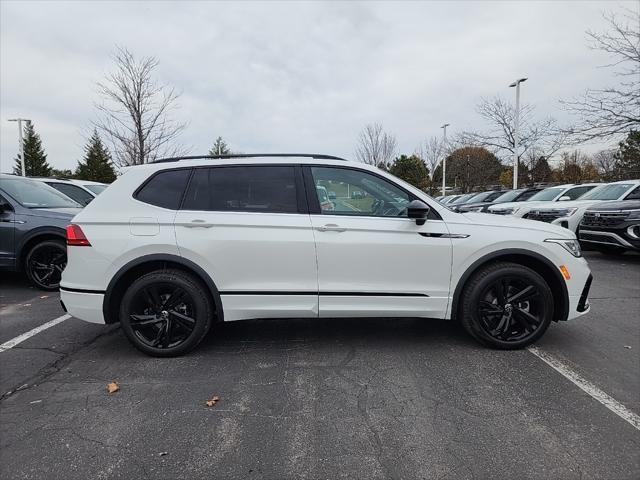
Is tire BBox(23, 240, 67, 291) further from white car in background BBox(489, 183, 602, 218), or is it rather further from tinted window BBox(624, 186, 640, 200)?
tinted window BBox(624, 186, 640, 200)

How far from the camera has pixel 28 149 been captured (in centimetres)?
5156

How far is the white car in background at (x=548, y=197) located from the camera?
39.5 feet

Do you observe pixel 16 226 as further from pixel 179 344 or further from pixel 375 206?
pixel 375 206

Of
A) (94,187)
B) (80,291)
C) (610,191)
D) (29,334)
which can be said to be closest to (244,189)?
(80,291)

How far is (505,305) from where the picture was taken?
12.4 feet

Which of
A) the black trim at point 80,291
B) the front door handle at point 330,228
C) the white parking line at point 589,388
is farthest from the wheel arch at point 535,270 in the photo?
the black trim at point 80,291

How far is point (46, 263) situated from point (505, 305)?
6.43 meters

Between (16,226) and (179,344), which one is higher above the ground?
(16,226)

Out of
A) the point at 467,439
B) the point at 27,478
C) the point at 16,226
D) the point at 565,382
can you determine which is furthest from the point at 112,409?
the point at 16,226

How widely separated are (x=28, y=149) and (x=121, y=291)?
59.4 meters

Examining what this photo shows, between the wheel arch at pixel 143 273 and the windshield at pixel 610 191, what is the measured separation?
10.0 metres

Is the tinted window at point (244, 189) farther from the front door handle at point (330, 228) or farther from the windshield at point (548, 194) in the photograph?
the windshield at point (548, 194)

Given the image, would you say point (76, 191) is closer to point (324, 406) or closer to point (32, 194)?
point (32, 194)

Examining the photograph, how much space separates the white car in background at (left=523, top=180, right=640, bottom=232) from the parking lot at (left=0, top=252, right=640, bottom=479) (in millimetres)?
6456
